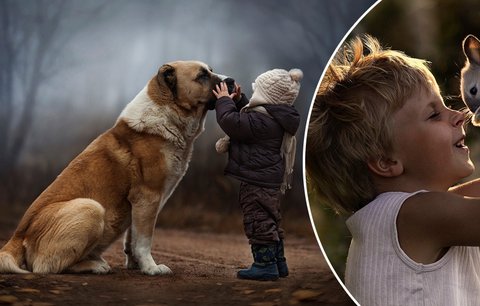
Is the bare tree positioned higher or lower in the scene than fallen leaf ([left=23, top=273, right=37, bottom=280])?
higher

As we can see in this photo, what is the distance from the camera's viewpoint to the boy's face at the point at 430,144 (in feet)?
8.81

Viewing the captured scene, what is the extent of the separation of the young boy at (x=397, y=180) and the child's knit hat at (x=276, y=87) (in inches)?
19.2

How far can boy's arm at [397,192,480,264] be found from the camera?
Answer: 243 cm

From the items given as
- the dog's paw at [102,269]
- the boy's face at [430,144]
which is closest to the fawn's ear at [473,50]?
the boy's face at [430,144]

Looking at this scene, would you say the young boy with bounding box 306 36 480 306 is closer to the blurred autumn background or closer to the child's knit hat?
the child's knit hat

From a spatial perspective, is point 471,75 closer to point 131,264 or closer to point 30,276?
point 131,264

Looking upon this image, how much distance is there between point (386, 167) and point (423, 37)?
1714 millimetres

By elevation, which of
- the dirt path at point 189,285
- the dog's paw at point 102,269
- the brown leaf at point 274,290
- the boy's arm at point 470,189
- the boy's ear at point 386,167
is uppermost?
the boy's ear at point 386,167

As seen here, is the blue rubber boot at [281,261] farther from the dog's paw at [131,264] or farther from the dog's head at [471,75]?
the dog's head at [471,75]

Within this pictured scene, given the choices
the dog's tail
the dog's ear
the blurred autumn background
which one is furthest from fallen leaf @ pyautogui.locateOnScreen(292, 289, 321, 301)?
the dog's tail

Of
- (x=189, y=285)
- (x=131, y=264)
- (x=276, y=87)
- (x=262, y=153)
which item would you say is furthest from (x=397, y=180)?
(x=131, y=264)

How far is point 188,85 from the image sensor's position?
359 cm

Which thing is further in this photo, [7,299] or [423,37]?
[423,37]

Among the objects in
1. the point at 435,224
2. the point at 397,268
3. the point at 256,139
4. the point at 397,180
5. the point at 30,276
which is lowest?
the point at 30,276
